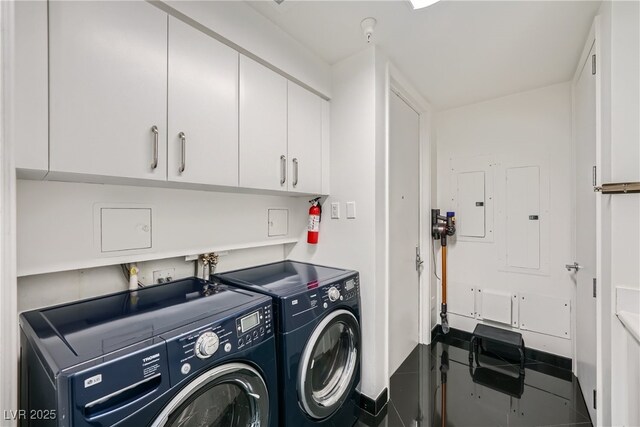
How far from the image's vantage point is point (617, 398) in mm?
1181

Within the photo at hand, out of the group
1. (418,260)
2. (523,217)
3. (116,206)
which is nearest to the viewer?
(116,206)

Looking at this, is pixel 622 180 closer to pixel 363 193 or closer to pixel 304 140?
pixel 363 193

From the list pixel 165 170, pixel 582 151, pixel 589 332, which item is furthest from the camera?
pixel 582 151

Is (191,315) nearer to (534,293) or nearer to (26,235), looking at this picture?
(26,235)

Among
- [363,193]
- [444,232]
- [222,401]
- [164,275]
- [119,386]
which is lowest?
[222,401]

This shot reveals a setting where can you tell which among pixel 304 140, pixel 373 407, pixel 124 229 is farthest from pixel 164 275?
pixel 373 407

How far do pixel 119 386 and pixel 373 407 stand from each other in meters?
1.62

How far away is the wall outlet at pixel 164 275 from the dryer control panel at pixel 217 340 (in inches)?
26.0

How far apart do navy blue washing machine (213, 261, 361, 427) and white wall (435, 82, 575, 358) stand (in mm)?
1695

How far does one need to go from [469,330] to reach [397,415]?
4.64 feet

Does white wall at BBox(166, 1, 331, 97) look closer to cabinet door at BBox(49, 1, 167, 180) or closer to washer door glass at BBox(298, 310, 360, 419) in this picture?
cabinet door at BBox(49, 1, 167, 180)

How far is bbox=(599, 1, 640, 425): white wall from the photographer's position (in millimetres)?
1171

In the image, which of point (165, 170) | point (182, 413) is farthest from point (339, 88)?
point (182, 413)

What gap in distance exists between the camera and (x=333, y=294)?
1518 millimetres
